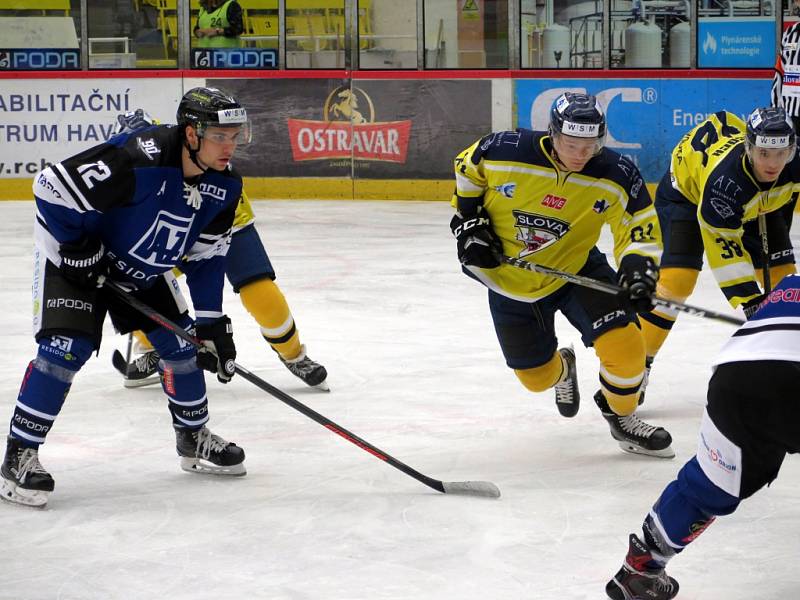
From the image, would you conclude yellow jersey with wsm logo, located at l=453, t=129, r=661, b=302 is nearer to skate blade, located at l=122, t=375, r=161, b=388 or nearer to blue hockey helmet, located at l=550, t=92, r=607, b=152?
blue hockey helmet, located at l=550, t=92, r=607, b=152

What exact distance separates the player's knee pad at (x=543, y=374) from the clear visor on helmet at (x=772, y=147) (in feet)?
2.70

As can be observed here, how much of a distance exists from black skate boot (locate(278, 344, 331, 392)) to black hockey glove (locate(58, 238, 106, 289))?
140 cm

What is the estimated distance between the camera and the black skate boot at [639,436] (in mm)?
3584

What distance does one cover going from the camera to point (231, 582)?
8.66 ft

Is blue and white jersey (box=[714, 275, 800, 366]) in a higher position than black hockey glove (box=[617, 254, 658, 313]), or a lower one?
higher

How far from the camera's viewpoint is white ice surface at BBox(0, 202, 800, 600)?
8.75 ft

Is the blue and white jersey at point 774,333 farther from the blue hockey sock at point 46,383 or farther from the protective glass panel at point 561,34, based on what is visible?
the protective glass panel at point 561,34

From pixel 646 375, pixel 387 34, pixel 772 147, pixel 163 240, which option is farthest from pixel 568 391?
pixel 387 34

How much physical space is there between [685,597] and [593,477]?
88 centimetres

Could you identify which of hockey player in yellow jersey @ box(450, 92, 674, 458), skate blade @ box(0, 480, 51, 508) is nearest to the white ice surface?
skate blade @ box(0, 480, 51, 508)

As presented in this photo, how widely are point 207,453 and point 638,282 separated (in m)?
1.21

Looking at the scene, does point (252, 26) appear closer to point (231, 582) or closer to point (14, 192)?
point (14, 192)

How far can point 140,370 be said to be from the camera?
4445mm

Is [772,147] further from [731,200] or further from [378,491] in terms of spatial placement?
[378,491]
